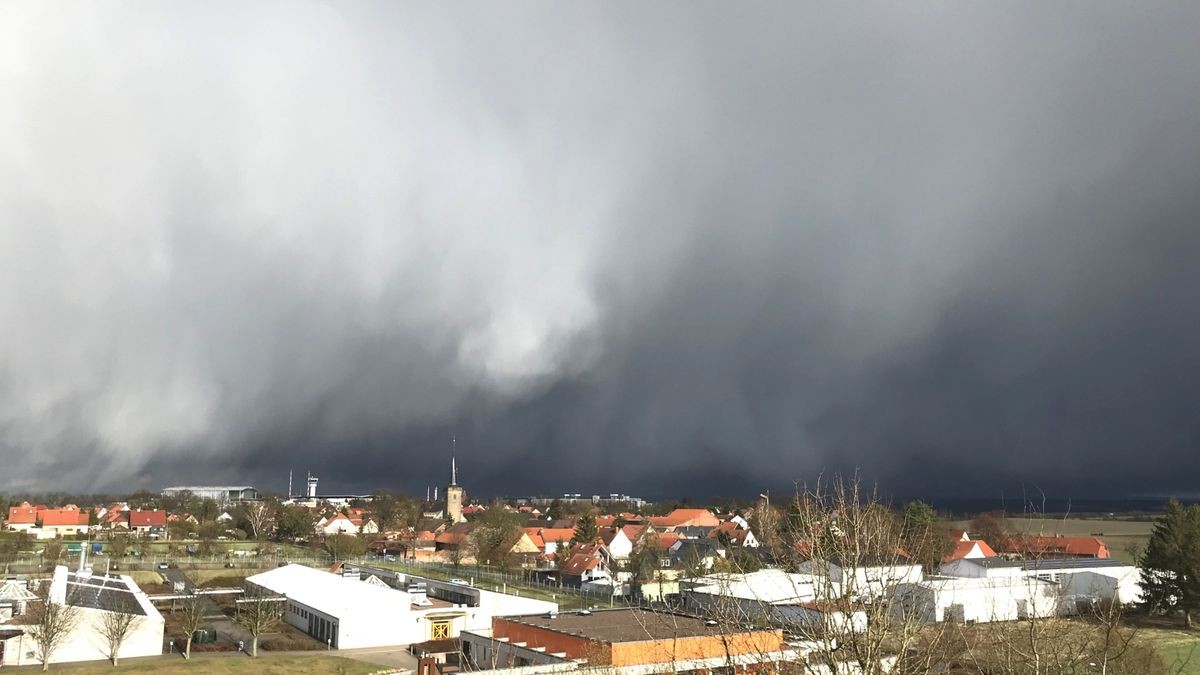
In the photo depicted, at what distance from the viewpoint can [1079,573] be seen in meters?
59.3

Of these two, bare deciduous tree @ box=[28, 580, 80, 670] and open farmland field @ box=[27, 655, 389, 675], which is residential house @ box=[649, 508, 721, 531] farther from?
bare deciduous tree @ box=[28, 580, 80, 670]

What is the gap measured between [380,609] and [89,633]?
538 inches

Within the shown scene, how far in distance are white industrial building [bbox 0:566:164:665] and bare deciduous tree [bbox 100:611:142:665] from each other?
0.09m

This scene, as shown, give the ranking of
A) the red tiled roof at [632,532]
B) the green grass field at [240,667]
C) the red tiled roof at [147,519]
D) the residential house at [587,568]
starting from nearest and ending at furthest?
the green grass field at [240,667]
the residential house at [587,568]
the red tiled roof at [632,532]
the red tiled roof at [147,519]

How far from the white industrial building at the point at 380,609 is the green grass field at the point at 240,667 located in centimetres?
487

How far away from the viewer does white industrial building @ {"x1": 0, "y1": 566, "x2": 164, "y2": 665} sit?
37375 mm

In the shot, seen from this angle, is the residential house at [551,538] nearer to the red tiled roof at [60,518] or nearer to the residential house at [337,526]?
the residential house at [337,526]

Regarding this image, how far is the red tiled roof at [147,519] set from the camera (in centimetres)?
11650

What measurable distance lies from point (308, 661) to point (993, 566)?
54.9 meters

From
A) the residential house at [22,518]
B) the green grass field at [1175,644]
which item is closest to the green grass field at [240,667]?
the green grass field at [1175,644]

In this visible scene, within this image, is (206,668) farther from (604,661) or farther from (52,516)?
(52,516)

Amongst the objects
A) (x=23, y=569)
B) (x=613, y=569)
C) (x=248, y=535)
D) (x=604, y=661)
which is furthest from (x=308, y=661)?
(x=248, y=535)

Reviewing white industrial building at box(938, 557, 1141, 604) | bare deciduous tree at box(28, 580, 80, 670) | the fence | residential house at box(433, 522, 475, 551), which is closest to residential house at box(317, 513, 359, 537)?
residential house at box(433, 522, 475, 551)

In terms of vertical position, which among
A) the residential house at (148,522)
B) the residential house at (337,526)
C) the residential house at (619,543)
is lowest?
the residential house at (619,543)
